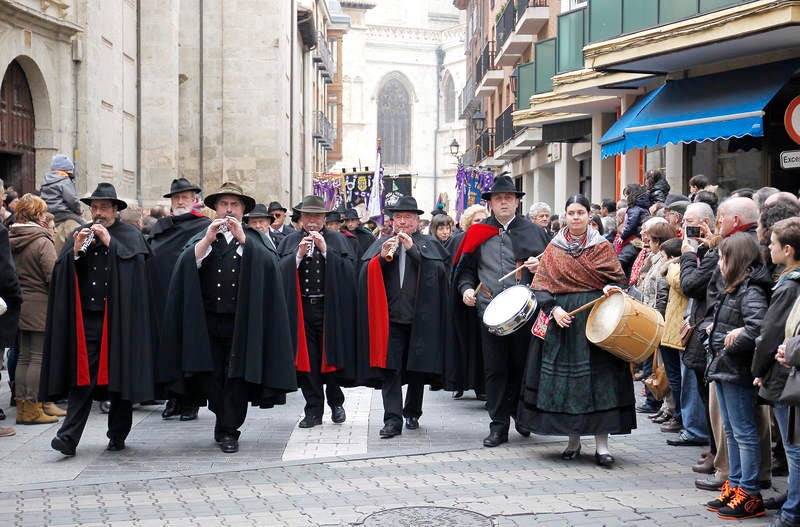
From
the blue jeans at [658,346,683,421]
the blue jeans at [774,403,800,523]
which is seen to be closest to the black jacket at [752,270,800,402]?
the blue jeans at [774,403,800,523]

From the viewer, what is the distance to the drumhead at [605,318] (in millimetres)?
7570

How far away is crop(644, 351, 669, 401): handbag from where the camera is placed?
9773 millimetres

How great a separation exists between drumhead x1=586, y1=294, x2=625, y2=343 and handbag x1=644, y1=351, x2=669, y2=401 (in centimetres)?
208

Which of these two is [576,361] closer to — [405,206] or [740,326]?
[740,326]

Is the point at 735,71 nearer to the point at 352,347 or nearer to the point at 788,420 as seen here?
the point at 352,347

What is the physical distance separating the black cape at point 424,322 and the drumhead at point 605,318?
192cm

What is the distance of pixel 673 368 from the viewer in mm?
9289

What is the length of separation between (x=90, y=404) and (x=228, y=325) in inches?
49.4

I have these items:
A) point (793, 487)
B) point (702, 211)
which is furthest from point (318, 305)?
point (793, 487)

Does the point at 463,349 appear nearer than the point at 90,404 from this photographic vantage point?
No

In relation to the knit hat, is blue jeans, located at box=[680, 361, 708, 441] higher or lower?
lower

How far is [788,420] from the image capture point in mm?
6105

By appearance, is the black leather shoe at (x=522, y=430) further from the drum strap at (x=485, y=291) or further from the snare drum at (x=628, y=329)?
the drum strap at (x=485, y=291)

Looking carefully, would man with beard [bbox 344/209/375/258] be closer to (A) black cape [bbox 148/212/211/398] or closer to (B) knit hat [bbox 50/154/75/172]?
(B) knit hat [bbox 50/154/75/172]
